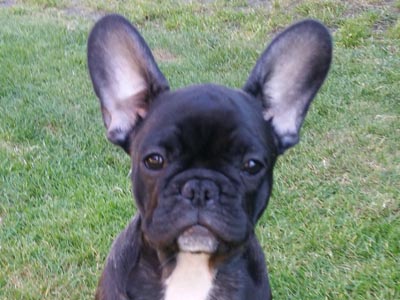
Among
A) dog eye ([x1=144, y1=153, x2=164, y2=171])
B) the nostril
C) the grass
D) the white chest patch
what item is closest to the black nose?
Result: the nostril

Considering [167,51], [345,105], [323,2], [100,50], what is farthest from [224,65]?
[100,50]

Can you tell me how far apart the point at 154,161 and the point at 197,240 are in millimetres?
282

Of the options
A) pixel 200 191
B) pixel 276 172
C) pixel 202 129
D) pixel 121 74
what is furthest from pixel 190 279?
pixel 276 172

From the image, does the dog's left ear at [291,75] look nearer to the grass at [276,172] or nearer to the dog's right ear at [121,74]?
the dog's right ear at [121,74]

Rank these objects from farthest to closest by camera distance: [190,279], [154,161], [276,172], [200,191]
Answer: [276,172] → [190,279] → [154,161] → [200,191]

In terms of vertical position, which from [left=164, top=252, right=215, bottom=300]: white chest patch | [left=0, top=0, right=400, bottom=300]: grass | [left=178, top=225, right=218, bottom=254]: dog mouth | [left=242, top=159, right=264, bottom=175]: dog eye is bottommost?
[left=0, top=0, right=400, bottom=300]: grass

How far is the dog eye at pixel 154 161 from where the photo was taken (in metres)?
2.49

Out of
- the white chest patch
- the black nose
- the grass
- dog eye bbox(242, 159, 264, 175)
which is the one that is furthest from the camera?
the grass

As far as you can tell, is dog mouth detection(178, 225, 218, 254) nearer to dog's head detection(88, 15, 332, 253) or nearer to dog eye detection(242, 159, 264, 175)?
dog's head detection(88, 15, 332, 253)

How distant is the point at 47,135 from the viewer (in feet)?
16.4

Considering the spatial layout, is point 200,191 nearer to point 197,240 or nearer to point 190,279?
point 197,240

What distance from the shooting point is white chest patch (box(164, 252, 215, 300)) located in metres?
2.68

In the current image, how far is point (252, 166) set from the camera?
2537mm

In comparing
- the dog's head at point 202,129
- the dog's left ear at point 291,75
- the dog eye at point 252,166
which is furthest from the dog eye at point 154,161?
the dog's left ear at point 291,75
